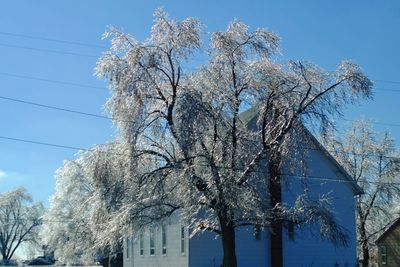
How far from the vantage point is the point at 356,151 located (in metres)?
46.9

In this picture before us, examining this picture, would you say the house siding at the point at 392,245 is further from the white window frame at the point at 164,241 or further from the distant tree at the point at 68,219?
the distant tree at the point at 68,219

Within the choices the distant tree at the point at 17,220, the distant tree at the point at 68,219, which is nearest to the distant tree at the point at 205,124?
the distant tree at the point at 68,219

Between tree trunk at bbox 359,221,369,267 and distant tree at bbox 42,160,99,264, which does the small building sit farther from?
distant tree at bbox 42,160,99,264

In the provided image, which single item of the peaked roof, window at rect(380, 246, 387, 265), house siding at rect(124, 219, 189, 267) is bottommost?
window at rect(380, 246, 387, 265)

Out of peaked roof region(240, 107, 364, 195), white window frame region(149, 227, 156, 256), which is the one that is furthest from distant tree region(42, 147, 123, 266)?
peaked roof region(240, 107, 364, 195)

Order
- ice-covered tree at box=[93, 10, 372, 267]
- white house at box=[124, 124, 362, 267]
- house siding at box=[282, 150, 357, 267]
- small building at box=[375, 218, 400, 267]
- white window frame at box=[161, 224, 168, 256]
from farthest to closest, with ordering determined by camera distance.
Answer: small building at box=[375, 218, 400, 267], white window frame at box=[161, 224, 168, 256], house siding at box=[282, 150, 357, 267], white house at box=[124, 124, 362, 267], ice-covered tree at box=[93, 10, 372, 267]

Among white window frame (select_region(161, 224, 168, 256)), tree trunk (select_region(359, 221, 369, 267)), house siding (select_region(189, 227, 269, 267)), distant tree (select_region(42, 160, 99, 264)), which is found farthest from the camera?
distant tree (select_region(42, 160, 99, 264))

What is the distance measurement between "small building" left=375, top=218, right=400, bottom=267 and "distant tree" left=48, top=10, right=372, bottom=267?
25.7 m

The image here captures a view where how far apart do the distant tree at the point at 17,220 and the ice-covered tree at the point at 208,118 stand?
55618 millimetres

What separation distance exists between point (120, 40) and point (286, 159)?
8.57m

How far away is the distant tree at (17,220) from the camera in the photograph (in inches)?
3221

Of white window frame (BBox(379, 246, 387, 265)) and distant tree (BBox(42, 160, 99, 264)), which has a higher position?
distant tree (BBox(42, 160, 99, 264))

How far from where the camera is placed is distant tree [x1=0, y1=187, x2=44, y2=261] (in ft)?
268

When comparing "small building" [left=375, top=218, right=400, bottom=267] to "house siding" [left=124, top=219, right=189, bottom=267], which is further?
"small building" [left=375, top=218, right=400, bottom=267]
